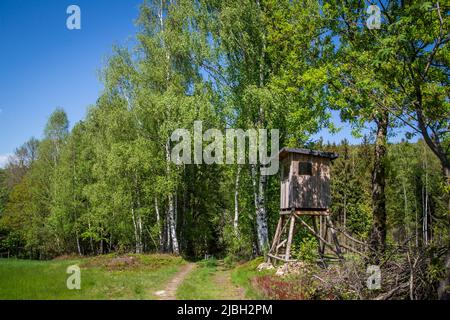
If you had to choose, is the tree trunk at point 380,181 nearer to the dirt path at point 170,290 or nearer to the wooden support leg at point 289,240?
the wooden support leg at point 289,240

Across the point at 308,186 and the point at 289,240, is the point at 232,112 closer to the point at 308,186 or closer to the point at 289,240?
the point at 308,186

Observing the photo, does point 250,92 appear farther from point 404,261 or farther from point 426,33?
point 404,261

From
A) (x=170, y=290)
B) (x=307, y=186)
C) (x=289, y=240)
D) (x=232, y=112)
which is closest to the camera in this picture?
(x=170, y=290)

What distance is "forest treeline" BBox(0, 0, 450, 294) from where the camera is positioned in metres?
11.6

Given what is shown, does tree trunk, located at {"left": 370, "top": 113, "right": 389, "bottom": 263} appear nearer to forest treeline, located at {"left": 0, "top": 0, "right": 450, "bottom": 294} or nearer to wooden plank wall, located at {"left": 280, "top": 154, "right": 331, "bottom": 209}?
forest treeline, located at {"left": 0, "top": 0, "right": 450, "bottom": 294}

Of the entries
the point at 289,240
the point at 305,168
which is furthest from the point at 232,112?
the point at 289,240

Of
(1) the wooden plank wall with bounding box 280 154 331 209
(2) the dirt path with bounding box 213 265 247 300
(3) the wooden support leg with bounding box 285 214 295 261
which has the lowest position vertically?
(2) the dirt path with bounding box 213 265 247 300

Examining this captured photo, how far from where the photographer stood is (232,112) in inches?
829

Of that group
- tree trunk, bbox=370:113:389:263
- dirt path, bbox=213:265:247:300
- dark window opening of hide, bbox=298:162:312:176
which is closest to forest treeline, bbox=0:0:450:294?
tree trunk, bbox=370:113:389:263

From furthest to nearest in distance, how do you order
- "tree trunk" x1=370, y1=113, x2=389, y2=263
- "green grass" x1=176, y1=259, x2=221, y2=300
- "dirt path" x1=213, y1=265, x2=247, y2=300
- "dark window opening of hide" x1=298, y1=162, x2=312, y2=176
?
"dark window opening of hide" x1=298, y1=162, x2=312, y2=176, "tree trunk" x1=370, y1=113, x2=389, y2=263, "dirt path" x1=213, y1=265, x2=247, y2=300, "green grass" x1=176, y1=259, x2=221, y2=300

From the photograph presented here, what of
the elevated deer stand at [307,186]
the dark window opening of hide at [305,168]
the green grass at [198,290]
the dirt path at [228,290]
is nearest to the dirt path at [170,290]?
the green grass at [198,290]

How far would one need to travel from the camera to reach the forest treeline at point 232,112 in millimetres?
11641

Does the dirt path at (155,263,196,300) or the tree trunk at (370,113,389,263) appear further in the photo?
the tree trunk at (370,113,389,263)

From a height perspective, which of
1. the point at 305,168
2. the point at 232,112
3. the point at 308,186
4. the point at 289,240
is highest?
the point at 232,112
